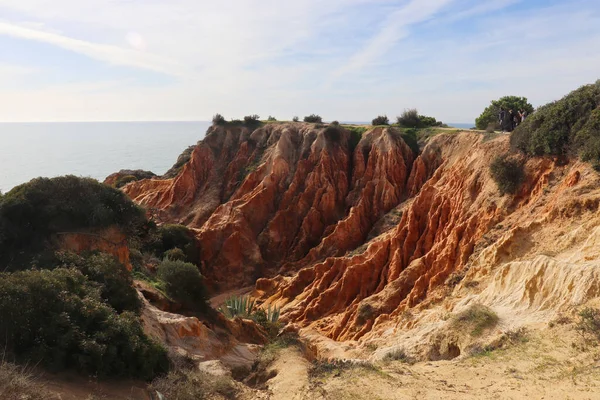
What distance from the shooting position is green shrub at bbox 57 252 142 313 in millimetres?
10961

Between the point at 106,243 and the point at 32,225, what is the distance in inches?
92.2

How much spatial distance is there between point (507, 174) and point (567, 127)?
2942mm

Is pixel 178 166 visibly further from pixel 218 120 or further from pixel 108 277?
pixel 108 277

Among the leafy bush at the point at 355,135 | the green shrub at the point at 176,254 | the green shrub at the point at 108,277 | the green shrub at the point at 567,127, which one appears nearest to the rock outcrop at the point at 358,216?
the leafy bush at the point at 355,135

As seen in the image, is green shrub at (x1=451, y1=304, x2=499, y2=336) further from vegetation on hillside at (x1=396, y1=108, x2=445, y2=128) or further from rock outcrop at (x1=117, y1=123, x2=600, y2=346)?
vegetation on hillside at (x1=396, y1=108, x2=445, y2=128)

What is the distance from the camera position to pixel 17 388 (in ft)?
18.8

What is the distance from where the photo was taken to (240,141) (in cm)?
3900

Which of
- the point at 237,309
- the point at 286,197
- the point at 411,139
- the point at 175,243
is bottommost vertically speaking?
the point at 237,309

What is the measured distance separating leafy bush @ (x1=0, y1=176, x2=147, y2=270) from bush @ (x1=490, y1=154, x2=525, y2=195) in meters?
15.7

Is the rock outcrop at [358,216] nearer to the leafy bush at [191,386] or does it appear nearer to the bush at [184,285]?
the bush at [184,285]

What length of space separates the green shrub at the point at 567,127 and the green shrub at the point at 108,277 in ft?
53.7

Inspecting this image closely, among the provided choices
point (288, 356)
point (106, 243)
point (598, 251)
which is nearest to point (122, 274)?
point (106, 243)

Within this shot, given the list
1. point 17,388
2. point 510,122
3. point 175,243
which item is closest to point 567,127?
point 510,122

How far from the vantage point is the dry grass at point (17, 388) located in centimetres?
558
